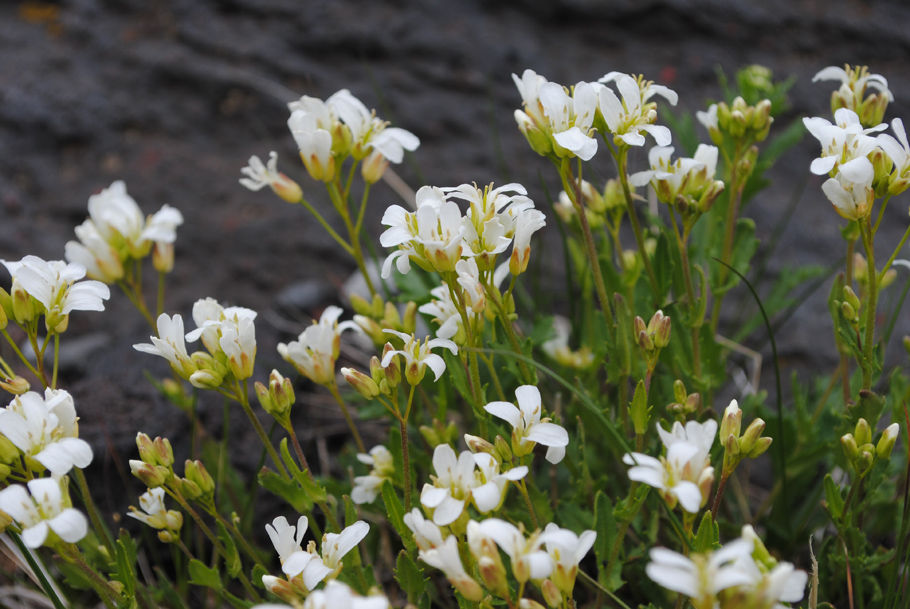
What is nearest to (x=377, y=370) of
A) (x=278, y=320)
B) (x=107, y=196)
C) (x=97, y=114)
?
(x=107, y=196)

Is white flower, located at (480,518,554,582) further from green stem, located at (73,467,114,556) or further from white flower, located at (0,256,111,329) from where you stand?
white flower, located at (0,256,111,329)

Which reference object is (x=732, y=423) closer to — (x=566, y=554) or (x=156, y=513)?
(x=566, y=554)

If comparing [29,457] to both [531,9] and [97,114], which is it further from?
[531,9]

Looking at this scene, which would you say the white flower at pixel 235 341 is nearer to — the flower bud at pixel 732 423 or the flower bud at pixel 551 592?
the flower bud at pixel 551 592

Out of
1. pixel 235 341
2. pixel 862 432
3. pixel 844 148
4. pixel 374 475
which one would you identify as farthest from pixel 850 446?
pixel 235 341

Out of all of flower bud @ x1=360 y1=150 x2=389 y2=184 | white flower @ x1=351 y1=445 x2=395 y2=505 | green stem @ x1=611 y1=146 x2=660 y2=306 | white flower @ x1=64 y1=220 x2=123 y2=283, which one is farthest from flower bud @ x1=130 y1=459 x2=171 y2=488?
green stem @ x1=611 y1=146 x2=660 y2=306
